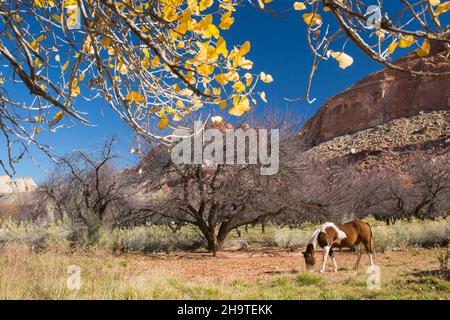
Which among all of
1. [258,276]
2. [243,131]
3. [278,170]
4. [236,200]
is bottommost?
[258,276]

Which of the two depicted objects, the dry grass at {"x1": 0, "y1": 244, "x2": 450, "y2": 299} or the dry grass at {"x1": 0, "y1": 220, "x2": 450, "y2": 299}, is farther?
the dry grass at {"x1": 0, "y1": 220, "x2": 450, "y2": 299}

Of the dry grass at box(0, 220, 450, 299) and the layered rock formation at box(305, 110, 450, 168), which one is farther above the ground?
the layered rock formation at box(305, 110, 450, 168)

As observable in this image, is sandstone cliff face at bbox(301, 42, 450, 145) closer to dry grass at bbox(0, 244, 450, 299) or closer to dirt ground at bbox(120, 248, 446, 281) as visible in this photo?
dirt ground at bbox(120, 248, 446, 281)

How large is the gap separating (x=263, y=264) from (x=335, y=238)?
7.77ft

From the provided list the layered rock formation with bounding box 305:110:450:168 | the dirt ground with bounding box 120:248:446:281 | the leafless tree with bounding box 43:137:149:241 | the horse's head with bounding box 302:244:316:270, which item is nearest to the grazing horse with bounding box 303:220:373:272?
the horse's head with bounding box 302:244:316:270

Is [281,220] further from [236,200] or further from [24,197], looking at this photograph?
[24,197]

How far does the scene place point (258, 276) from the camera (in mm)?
8406

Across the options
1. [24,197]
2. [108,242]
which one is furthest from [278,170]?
[24,197]

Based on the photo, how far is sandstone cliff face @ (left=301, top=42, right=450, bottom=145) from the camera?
6631 cm

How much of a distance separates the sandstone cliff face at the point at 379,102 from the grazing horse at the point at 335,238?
186 feet

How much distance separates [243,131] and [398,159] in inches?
1464

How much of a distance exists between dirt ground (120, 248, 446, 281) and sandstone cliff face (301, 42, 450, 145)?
5455 cm

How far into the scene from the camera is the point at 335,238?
8.95m
